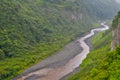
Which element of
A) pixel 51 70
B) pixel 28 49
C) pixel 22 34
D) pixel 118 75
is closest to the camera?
pixel 118 75

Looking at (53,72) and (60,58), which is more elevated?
(60,58)

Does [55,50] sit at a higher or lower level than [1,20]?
lower

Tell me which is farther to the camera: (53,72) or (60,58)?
(60,58)

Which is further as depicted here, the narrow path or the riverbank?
the riverbank

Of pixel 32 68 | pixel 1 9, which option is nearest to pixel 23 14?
pixel 1 9

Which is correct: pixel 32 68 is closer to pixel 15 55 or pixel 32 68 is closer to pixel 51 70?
pixel 51 70

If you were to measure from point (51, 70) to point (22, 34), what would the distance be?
54.7 m

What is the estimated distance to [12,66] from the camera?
12588cm

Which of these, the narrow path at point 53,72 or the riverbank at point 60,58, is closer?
the narrow path at point 53,72

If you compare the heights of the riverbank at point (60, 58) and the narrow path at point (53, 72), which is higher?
the riverbank at point (60, 58)

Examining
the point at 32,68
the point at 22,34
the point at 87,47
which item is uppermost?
the point at 22,34

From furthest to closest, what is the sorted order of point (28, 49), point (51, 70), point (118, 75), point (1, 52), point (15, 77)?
point (28, 49) < point (1, 52) < point (51, 70) < point (15, 77) < point (118, 75)

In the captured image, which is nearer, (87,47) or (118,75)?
(118,75)

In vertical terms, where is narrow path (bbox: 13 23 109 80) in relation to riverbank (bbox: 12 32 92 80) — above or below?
below
